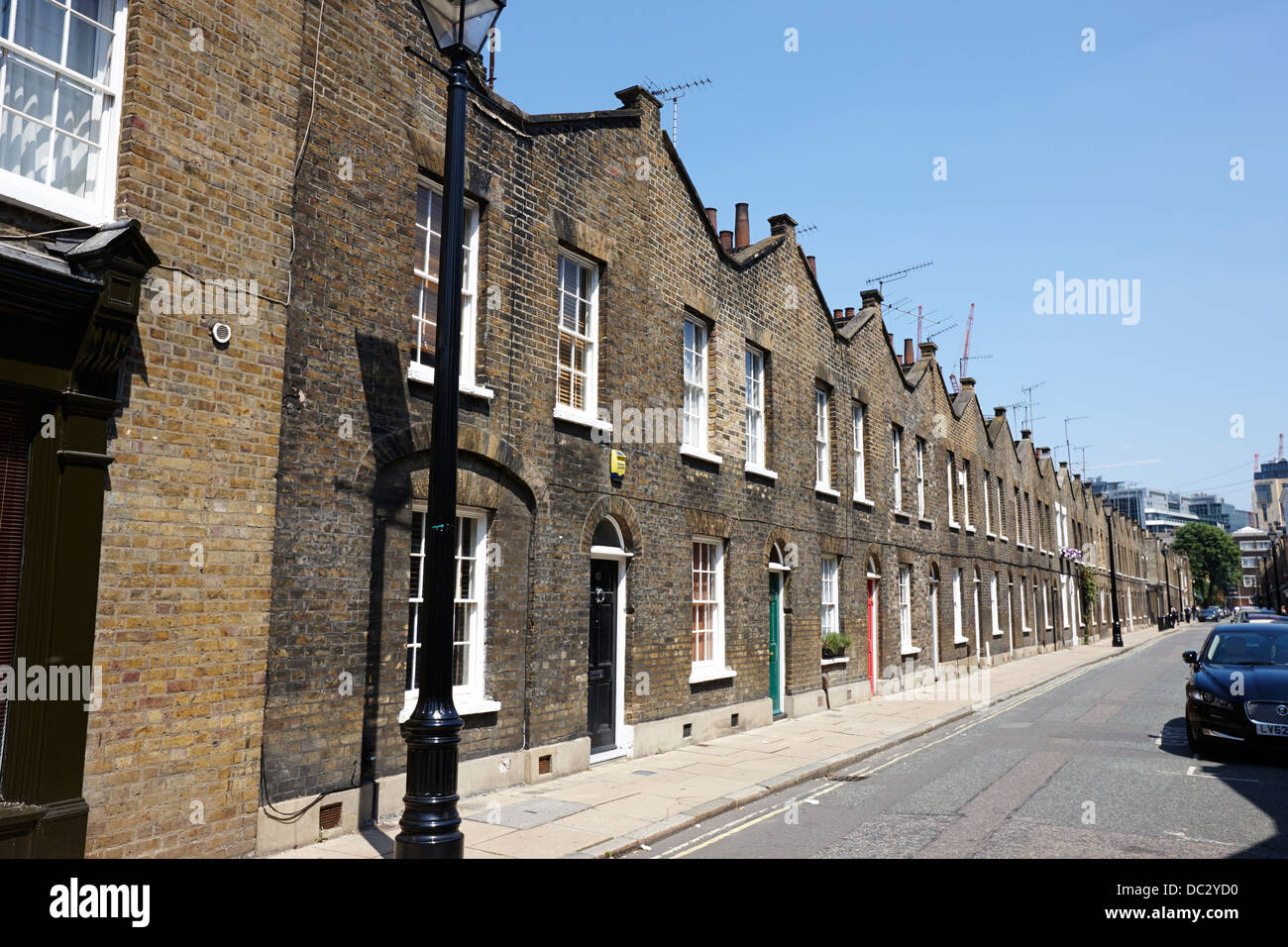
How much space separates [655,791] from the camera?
32.5 ft

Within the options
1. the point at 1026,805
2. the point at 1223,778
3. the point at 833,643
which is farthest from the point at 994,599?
the point at 1026,805

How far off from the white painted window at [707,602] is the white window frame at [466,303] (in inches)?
213

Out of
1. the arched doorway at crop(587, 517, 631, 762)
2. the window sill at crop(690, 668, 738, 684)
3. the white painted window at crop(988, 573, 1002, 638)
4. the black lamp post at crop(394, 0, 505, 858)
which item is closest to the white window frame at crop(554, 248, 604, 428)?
the arched doorway at crop(587, 517, 631, 762)

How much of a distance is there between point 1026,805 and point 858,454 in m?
12.8

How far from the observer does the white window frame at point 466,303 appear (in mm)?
9273

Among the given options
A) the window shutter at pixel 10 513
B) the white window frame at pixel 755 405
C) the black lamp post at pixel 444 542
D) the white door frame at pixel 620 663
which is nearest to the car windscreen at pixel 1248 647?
the white window frame at pixel 755 405

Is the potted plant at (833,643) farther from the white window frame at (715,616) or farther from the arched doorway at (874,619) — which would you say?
the white window frame at (715,616)

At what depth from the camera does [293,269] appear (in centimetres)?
778

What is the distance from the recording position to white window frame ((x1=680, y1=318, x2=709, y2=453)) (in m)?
14.4

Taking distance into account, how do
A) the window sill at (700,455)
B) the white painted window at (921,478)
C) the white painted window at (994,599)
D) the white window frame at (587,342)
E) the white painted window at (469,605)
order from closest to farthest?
the white painted window at (469,605)
the white window frame at (587,342)
the window sill at (700,455)
the white painted window at (921,478)
the white painted window at (994,599)

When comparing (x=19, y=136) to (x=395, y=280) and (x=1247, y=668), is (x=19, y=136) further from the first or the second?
(x=1247, y=668)

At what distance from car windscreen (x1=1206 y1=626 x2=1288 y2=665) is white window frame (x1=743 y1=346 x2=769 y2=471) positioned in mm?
7530

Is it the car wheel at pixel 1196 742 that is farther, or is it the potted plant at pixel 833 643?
the potted plant at pixel 833 643
